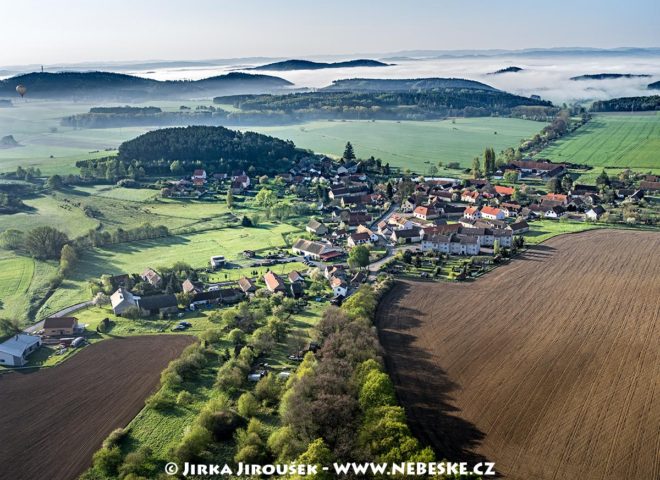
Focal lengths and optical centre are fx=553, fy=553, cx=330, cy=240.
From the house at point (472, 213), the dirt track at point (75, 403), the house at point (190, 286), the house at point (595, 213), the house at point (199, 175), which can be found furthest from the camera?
the house at point (199, 175)

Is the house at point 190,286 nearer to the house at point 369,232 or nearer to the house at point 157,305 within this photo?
the house at point 157,305

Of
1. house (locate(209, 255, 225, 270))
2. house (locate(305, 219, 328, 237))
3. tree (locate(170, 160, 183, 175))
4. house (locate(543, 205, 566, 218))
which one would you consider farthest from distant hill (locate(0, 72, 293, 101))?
house (locate(543, 205, 566, 218))

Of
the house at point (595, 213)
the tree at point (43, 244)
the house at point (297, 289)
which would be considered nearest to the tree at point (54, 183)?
the tree at point (43, 244)

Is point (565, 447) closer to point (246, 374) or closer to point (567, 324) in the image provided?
point (567, 324)

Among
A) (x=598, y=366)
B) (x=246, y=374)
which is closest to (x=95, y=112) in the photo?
(x=246, y=374)

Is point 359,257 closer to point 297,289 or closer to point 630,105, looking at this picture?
point 297,289
